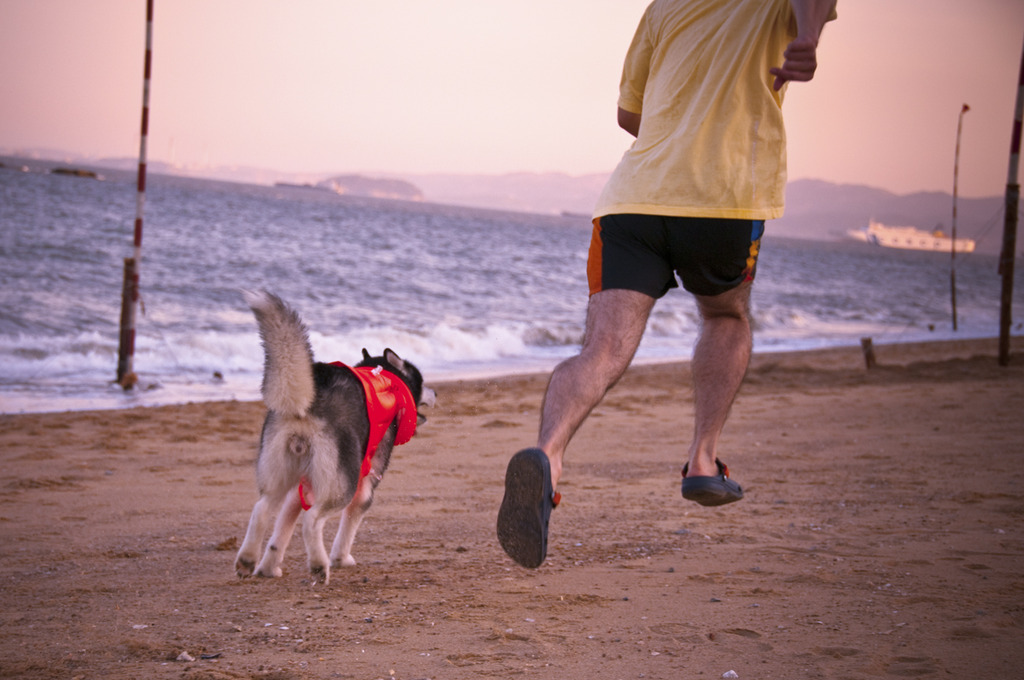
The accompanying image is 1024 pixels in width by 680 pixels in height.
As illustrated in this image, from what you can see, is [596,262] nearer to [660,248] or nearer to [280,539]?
[660,248]

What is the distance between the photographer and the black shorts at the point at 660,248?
250cm

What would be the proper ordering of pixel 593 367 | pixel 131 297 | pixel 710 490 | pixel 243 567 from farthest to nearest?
pixel 131 297
pixel 243 567
pixel 710 490
pixel 593 367

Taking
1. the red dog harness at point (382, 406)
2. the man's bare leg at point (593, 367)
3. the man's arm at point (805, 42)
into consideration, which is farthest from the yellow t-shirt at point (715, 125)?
the red dog harness at point (382, 406)

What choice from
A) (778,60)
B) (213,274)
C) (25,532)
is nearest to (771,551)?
(778,60)

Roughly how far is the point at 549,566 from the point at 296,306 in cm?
1460

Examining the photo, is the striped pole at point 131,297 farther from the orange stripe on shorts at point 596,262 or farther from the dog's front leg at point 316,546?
the orange stripe on shorts at point 596,262

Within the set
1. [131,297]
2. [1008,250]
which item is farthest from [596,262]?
[1008,250]

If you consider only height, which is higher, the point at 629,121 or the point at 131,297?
the point at 629,121

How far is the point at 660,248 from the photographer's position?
254 cm

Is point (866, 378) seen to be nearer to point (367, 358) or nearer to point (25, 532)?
point (367, 358)

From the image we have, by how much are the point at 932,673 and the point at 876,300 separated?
110 feet

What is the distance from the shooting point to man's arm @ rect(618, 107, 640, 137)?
303 centimetres

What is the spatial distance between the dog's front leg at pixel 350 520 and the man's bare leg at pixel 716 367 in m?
1.73

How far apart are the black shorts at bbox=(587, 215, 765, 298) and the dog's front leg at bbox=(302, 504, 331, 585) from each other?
1725 mm
